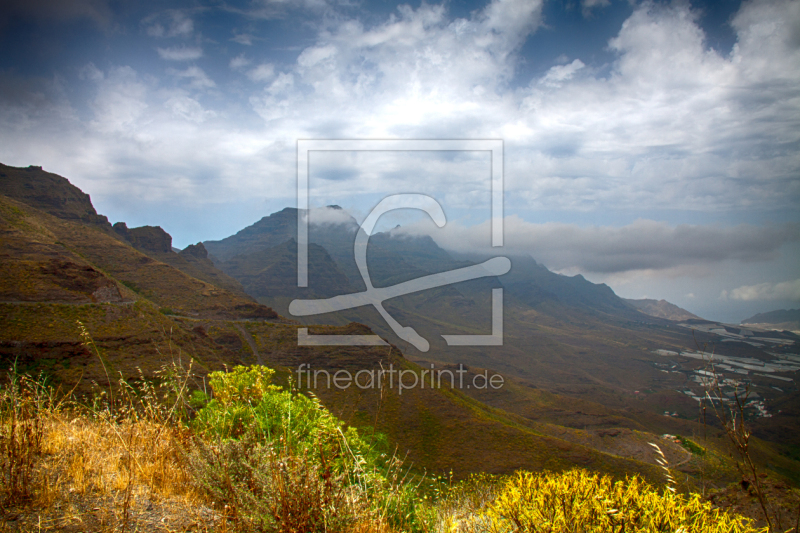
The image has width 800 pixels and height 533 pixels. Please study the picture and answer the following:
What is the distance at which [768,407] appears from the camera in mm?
169875

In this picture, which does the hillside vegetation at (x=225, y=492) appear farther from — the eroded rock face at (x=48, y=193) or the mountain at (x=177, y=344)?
the eroded rock face at (x=48, y=193)

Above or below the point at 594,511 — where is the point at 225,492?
above

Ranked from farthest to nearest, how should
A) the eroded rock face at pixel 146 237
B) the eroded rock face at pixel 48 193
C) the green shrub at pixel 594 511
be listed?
the eroded rock face at pixel 146 237 → the eroded rock face at pixel 48 193 → the green shrub at pixel 594 511

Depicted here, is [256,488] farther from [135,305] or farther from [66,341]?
[135,305]

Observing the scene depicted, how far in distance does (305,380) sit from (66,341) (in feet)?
112

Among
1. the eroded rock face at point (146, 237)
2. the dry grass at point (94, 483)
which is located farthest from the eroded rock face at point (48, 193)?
the dry grass at point (94, 483)

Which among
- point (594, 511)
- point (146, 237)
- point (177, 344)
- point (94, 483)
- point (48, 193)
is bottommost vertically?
point (177, 344)

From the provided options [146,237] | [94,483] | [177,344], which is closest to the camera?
[94,483]

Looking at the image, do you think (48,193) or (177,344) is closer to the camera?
(177,344)
